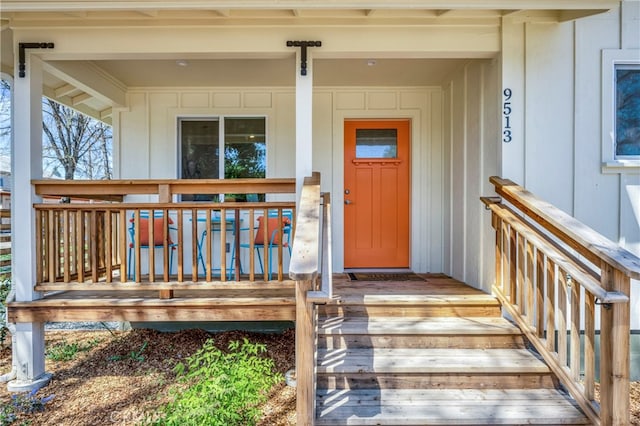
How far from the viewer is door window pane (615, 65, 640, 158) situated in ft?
10.1

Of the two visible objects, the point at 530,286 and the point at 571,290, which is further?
the point at 530,286

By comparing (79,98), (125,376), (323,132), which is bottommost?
(125,376)

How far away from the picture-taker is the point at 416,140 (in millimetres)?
4504

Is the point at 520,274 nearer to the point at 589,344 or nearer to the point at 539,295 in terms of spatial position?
the point at 539,295

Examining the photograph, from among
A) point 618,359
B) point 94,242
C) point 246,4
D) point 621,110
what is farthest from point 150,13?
point 621,110

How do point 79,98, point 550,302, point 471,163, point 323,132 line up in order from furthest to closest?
point 79,98 < point 323,132 < point 471,163 < point 550,302

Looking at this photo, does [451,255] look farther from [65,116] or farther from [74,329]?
[65,116]

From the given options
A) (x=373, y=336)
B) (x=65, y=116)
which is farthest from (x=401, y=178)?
(x=65, y=116)

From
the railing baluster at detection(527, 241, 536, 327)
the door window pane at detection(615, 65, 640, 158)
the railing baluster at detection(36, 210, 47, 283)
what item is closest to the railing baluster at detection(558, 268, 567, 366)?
the railing baluster at detection(527, 241, 536, 327)

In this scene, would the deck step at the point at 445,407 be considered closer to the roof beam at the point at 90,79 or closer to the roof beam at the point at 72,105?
the roof beam at the point at 90,79

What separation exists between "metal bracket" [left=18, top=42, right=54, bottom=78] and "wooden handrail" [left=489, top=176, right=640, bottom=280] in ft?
12.6

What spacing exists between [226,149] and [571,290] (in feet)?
12.7

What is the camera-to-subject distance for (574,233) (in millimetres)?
2072

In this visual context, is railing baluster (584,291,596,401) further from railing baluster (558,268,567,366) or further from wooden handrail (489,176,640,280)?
wooden handrail (489,176,640,280)
